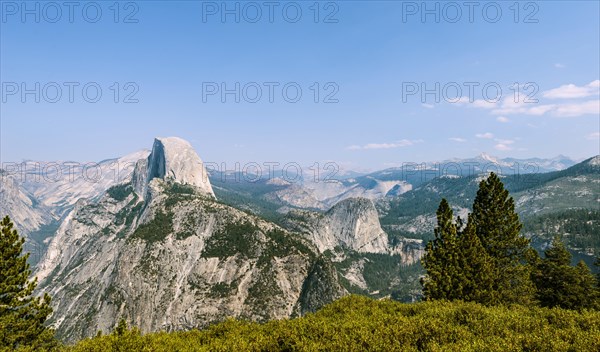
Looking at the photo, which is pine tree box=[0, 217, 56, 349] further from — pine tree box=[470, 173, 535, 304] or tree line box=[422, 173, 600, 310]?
pine tree box=[470, 173, 535, 304]

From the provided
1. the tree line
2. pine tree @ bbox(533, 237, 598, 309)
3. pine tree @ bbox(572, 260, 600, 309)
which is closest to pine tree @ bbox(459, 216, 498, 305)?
the tree line

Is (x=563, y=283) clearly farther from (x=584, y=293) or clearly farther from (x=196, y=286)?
(x=196, y=286)

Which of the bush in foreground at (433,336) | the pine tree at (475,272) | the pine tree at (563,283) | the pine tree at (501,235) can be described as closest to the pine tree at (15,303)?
the bush in foreground at (433,336)

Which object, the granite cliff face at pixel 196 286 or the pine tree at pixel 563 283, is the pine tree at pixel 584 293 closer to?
the pine tree at pixel 563 283

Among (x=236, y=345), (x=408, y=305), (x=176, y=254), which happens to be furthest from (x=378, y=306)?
(x=176, y=254)

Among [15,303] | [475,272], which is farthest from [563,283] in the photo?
[15,303]
